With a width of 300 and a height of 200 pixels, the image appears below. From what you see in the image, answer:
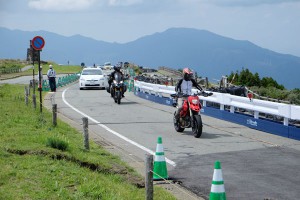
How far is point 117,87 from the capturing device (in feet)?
85.5

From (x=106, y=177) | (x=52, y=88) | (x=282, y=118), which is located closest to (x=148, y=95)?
(x=52, y=88)

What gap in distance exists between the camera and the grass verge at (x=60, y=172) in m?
7.51

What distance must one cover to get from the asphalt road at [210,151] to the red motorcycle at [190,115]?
259mm

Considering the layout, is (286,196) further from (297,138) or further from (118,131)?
(118,131)

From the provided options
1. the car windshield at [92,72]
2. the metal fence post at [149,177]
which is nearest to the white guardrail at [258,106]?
the metal fence post at [149,177]

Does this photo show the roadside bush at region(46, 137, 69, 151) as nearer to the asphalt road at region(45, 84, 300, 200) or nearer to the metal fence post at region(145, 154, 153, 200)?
the asphalt road at region(45, 84, 300, 200)

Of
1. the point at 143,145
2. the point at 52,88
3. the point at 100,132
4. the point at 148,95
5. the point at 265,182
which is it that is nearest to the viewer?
the point at 265,182

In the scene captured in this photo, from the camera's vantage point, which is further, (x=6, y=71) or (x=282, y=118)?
(x=6, y=71)

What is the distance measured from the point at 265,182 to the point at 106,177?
111 inches

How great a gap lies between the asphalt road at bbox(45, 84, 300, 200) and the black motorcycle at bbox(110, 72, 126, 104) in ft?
15.9

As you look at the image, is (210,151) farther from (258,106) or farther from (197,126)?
(258,106)

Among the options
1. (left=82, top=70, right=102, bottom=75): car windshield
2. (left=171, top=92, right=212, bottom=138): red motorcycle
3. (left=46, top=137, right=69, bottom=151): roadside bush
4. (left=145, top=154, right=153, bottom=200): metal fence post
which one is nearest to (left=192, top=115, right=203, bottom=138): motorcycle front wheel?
(left=171, top=92, right=212, bottom=138): red motorcycle

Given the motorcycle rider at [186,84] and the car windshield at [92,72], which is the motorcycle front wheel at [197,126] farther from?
the car windshield at [92,72]

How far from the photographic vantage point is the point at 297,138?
14406 mm
